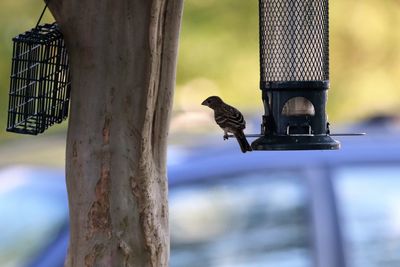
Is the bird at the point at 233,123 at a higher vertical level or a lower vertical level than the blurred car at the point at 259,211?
higher

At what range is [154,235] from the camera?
2980mm

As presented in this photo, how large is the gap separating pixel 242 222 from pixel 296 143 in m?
0.78

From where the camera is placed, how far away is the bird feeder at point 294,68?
15.1ft

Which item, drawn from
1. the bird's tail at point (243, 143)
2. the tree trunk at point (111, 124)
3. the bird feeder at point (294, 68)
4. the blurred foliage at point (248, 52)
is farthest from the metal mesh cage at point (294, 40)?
the blurred foliage at point (248, 52)

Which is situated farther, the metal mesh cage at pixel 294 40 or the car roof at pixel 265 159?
the car roof at pixel 265 159

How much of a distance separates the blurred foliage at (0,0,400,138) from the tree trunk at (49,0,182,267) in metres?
5.34

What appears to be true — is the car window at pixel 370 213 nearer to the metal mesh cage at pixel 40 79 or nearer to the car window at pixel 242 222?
the car window at pixel 242 222

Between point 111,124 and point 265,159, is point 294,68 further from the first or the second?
point 111,124

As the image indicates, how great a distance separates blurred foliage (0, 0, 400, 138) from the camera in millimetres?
8445

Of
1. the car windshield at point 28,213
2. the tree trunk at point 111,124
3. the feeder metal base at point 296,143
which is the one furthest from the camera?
the car windshield at point 28,213

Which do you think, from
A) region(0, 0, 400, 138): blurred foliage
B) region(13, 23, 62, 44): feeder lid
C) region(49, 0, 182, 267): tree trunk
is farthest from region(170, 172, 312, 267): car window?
region(0, 0, 400, 138): blurred foliage

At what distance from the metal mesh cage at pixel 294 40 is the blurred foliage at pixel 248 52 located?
3473 millimetres

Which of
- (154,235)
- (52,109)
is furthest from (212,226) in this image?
(154,235)

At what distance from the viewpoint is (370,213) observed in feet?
17.1
